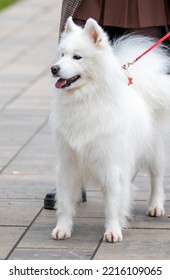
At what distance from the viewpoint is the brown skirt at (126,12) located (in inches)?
269

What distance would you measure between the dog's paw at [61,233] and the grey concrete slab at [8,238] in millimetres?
266

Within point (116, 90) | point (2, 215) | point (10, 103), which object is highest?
point (116, 90)

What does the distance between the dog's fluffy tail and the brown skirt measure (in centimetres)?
14

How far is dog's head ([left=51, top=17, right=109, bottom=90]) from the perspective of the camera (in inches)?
235

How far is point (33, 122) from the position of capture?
10.3m

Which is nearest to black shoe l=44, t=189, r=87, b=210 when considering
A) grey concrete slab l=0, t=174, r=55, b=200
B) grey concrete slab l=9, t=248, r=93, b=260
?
grey concrete slab l=0, t=174, r=55, b=200

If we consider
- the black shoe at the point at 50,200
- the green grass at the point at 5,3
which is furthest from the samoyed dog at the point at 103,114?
the green grass at the point at 5,3

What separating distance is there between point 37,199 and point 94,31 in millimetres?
1963

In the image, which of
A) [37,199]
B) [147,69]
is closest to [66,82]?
[147,69]

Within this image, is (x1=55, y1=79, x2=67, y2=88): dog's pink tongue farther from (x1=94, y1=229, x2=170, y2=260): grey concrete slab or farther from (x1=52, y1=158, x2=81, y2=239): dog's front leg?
(x1=94, y1=229, x2=170, y2=260): grey concrete slab

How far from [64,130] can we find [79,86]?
0.38 meters

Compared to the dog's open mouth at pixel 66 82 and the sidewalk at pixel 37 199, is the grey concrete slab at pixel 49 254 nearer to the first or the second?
the sidewalk at pixel 37 199

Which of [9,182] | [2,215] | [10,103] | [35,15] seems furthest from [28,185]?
[35,15]
